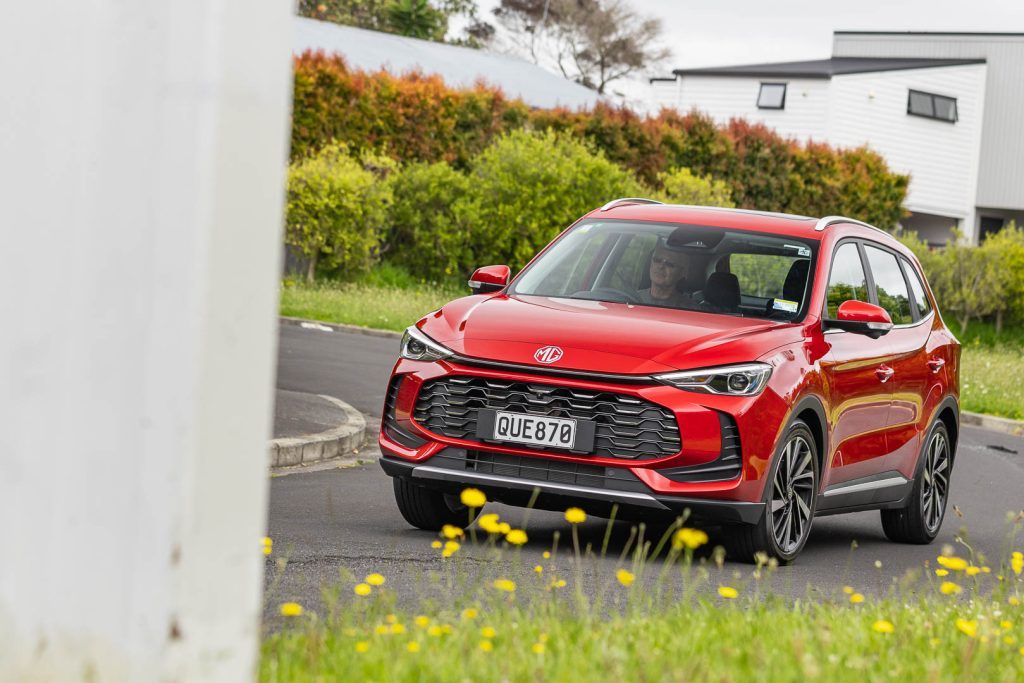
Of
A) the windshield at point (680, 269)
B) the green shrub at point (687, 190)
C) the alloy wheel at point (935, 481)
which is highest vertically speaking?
the green shrub at point (687, 190)

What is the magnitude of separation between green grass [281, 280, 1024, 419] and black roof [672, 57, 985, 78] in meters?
20.9

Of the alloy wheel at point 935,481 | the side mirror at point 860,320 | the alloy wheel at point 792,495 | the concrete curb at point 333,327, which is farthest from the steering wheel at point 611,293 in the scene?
the concrete curb at point 333,327

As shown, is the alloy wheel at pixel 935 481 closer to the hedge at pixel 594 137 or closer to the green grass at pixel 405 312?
the green grass at pixel 405 312

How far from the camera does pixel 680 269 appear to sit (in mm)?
8703

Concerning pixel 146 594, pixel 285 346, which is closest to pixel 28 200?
pixel 146 594

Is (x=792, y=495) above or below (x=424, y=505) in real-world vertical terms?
above

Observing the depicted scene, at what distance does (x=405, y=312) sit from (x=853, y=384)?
1680cm

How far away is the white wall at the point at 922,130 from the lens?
51625 millimetres

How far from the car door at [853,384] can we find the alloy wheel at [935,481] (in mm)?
958

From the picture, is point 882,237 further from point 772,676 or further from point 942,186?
point 942,186

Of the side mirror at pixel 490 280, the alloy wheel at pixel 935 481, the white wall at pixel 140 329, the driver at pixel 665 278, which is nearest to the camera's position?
the white wall at pixel 140 329

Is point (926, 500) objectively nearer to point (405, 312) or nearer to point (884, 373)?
point (884, 373)

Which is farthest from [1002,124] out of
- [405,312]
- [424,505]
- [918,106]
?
[424,505]

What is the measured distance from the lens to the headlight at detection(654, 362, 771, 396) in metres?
7.32
